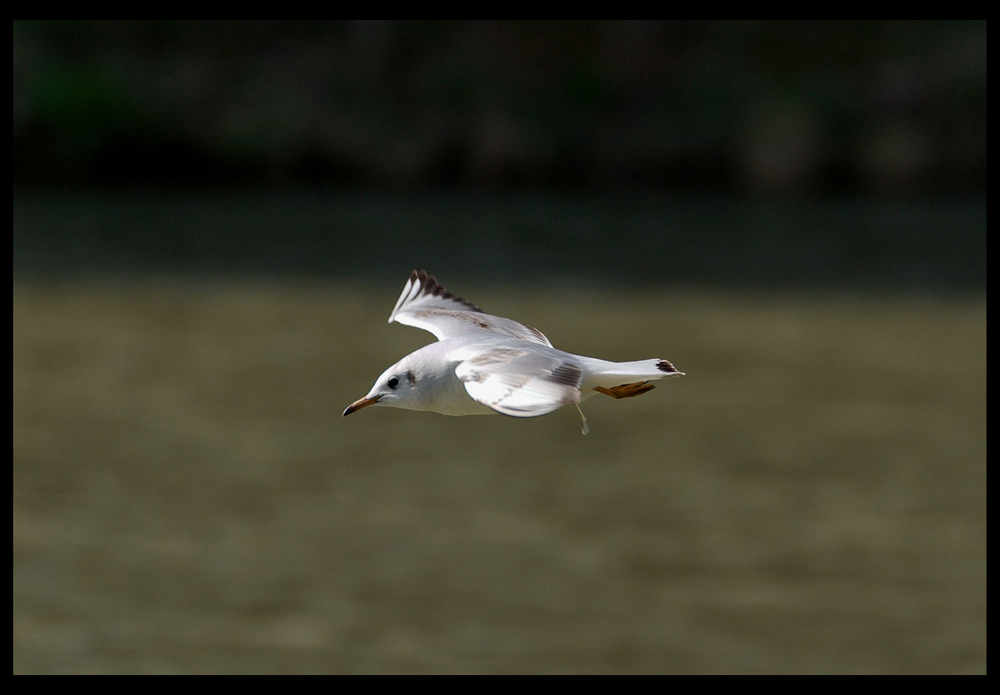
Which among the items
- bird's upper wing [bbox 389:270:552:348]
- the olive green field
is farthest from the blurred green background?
bird's upper wing [bbox 389:270:552:348]

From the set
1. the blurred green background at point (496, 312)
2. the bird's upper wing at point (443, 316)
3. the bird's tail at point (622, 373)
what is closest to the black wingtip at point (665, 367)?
the bird's tail at point (622, 373)

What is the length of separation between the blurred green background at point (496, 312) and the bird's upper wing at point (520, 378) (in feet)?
45.7

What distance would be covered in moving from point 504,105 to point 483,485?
21.3 feet

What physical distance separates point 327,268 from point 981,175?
10903 millimetres

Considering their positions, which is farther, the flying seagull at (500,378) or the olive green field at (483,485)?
the olive green field at (483,485)

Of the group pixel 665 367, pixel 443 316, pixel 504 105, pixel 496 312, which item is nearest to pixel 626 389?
pixel 665 367

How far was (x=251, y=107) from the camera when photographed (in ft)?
67.5

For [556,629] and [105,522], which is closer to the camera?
[556,629]

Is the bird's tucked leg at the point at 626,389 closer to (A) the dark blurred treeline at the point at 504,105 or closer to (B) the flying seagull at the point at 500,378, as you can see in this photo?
(B) the flying seagull at the point at 500,378

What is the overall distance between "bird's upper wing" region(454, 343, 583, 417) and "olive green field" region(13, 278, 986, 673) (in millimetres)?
14050

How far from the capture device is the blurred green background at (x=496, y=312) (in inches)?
650
